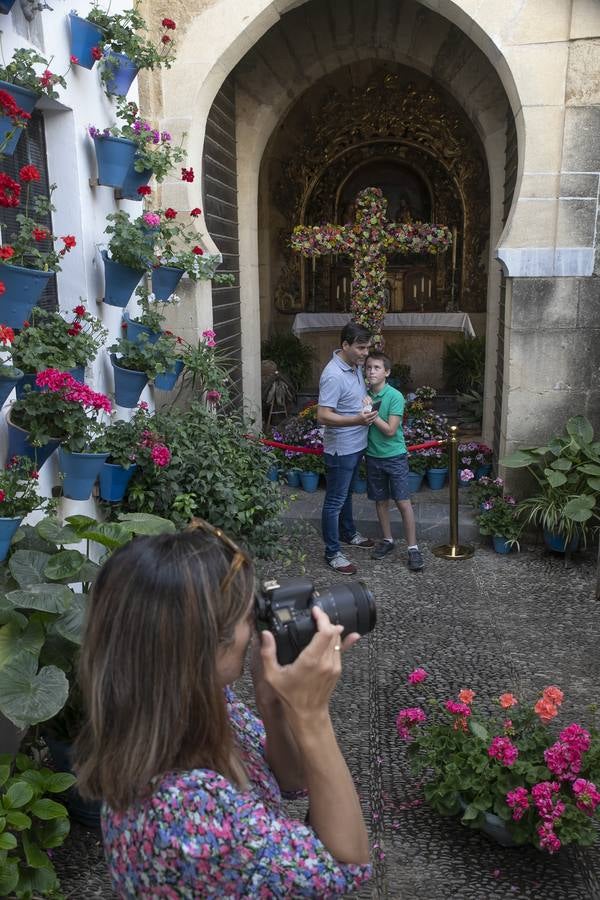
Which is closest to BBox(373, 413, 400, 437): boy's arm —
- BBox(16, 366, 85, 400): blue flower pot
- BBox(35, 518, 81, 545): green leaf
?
BBox(16, 366, 85, 400): blue flower pot

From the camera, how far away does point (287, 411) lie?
914 centimetres

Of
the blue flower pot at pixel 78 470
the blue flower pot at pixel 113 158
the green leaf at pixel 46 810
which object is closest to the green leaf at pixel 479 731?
the green leaf at pixel 46 810

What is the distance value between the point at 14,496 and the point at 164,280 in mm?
2130

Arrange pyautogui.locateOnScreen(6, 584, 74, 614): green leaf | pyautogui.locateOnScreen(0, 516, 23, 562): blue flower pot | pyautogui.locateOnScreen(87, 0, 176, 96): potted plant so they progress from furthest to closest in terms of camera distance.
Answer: pyautogui.locateOnScreen(87, 0, 176, 96): potted plant, pyautogui.locateOnScreen(0, 516, 23, 562): blue flower pot, pyautogui.locateOnScreen(6, 584, 74, 614): green leaf

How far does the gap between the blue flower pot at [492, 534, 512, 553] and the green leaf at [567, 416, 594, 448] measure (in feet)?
2.73

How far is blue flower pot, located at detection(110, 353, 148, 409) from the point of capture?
14.1ft

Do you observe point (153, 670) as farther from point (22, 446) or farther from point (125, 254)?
point (125, 254)

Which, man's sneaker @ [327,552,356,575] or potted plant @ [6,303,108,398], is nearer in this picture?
potted plant @ [6,303,108,398]

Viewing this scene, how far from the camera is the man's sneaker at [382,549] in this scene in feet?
17.5

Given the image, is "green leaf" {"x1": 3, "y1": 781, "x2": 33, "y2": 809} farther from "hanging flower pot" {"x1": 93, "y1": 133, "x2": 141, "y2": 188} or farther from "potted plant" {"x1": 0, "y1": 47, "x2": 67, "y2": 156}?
"hanging flower pot" {"x1": 93, "y1": 133, "x2": 141, "y2": 188}

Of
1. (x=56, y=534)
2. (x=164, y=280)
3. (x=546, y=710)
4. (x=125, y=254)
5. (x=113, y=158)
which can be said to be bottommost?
(x=546, y=710)

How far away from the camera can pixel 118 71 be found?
4.19m

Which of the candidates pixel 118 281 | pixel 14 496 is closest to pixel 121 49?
pixel 118 281

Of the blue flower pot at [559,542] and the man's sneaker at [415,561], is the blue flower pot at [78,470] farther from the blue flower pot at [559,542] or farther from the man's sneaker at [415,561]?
the blue flower pot at [559,542]
